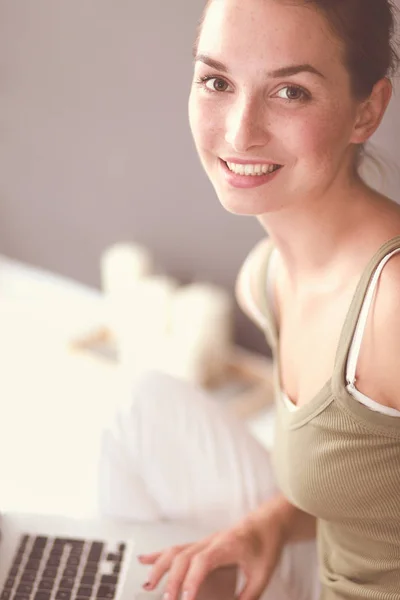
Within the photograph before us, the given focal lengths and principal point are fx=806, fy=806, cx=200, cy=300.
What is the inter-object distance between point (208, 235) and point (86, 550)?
111 centimetres

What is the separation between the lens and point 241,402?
2025mm

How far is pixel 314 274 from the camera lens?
41.5 inches

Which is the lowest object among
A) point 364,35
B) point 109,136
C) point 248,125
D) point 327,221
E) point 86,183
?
point 86,183

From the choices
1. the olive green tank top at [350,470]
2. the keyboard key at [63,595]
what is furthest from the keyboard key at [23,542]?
the olive green tank top at [350,470]

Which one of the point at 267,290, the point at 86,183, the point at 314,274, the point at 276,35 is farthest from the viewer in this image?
the point at 86,183

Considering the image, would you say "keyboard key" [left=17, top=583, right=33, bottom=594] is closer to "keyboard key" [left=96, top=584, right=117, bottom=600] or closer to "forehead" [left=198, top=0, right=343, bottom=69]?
"keyboard key" [left=96, top=584, right=117, bottom=600]

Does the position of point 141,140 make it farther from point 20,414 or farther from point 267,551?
point 267,551

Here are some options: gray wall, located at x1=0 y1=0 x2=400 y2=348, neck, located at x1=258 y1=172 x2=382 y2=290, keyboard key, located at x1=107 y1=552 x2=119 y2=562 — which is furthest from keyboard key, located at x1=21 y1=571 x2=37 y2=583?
gray wall, located at x1=0 y1=0 x2=400 y2=348

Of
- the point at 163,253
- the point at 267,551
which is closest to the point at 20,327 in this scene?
the point at 163,253

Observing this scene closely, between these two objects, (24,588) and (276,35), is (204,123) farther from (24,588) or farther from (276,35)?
(24,588)

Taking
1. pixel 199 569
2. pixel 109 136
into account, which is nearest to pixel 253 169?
pixel 199 569

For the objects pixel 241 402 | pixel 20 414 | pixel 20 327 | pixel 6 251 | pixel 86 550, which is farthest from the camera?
pixel 6 251

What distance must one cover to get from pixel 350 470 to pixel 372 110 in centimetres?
42

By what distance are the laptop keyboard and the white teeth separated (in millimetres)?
569
